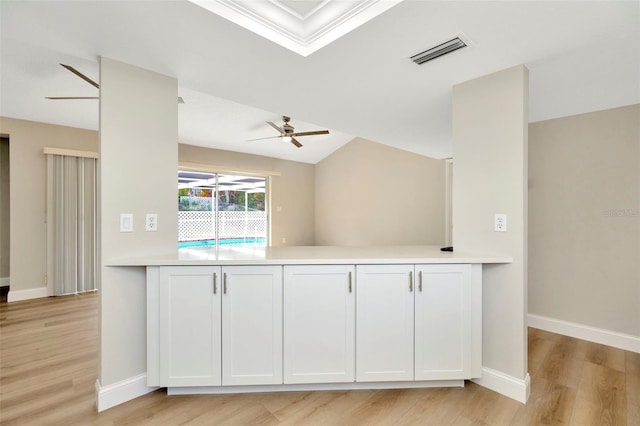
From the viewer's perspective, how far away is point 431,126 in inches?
136

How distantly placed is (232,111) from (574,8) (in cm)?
438

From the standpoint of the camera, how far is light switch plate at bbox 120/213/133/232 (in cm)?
199

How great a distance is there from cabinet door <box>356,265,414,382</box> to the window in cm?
509

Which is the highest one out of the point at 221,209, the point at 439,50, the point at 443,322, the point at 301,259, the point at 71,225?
the point at 439,50

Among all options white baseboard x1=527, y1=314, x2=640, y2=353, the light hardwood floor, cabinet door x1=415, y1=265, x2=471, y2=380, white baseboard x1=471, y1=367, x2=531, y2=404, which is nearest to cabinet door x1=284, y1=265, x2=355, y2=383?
the light hardwood floor

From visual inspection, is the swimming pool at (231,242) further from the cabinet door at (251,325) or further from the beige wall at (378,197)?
the cabinet door at (251,325)

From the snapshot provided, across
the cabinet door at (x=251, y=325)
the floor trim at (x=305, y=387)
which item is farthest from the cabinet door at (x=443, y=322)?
the cabinet door at (x=251, y=325)

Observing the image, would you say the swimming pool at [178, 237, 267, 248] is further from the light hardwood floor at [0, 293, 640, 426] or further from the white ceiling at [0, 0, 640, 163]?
the light hardwood floor at [0, 293, 640, 426]

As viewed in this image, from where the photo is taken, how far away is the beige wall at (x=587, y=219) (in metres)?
2.74

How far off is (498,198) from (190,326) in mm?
2257

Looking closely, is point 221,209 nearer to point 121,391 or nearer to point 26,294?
point 26,294

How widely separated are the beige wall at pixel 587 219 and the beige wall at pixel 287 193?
18.2 ft

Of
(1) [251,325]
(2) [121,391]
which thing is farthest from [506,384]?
(2) [121,391]

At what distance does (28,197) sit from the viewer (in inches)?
165
